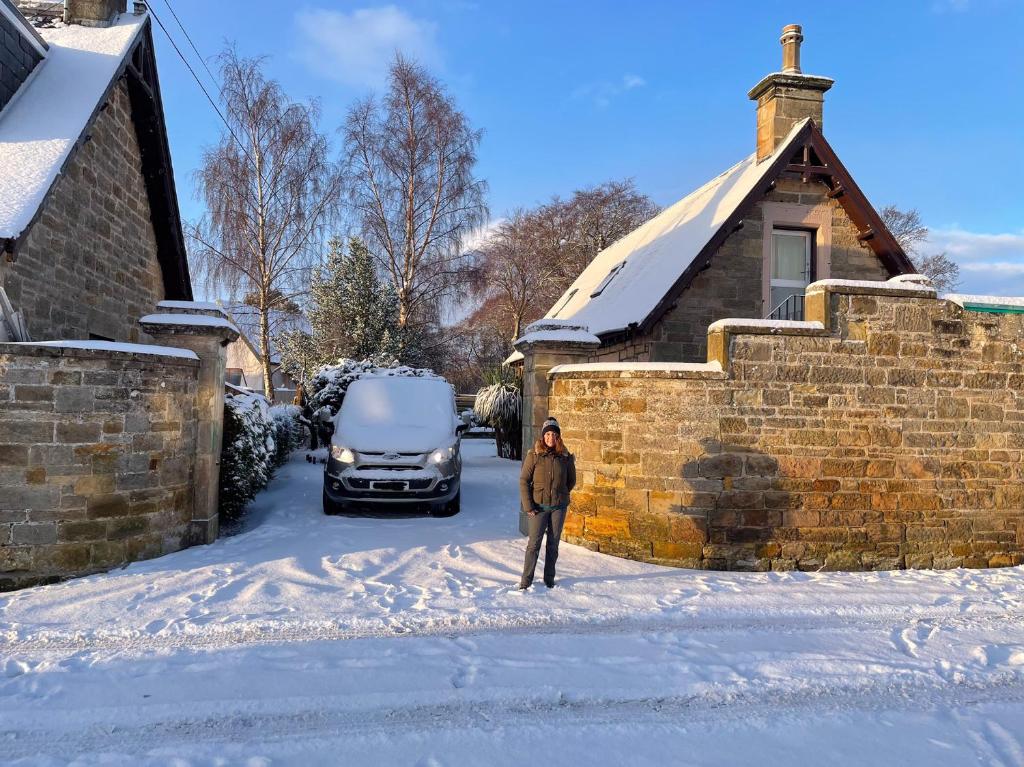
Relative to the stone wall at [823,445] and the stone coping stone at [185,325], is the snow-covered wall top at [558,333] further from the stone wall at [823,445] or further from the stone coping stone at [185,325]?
the stone coping stone at [185,325]

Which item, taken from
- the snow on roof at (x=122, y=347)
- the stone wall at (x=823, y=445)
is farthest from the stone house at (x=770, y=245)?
the snow on roof at (x=122, y=347)

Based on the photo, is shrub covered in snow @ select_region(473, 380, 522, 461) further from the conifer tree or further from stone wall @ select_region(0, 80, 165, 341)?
stone wall @ select_region(0, 80, 165, 341)

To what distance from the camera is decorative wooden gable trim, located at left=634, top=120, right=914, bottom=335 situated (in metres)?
11.3

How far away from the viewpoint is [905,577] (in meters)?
7.12

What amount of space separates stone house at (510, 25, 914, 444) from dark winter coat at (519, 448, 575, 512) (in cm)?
542

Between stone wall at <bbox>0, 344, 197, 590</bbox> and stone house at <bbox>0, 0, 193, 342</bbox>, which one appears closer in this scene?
stone wall at <bbox>0, 344, 197, 590</bbox>

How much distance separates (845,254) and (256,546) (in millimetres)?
10826

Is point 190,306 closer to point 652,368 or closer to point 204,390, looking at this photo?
point 204,390

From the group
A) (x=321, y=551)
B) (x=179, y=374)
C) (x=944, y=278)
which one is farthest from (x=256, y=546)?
(x=944, y=278)

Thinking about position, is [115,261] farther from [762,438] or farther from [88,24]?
[762,438]

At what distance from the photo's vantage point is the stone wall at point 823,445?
7176mm

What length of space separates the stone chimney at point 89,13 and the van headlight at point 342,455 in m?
8.13

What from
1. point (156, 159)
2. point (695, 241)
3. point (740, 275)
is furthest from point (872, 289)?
point (156, 159)

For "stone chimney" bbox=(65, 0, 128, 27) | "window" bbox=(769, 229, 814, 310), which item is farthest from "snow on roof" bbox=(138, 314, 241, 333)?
"window" bbox=(769, 229, 814, 310)
